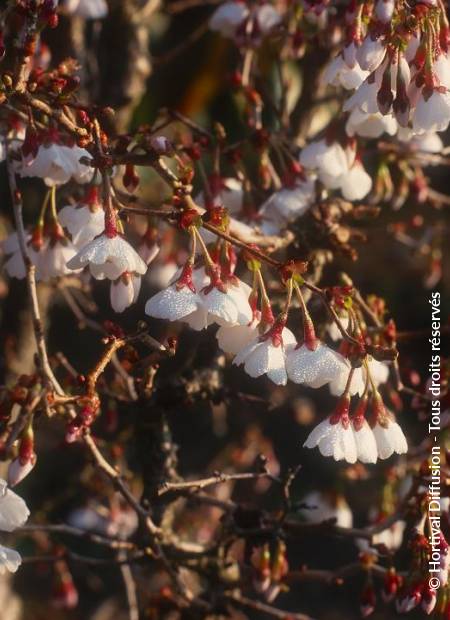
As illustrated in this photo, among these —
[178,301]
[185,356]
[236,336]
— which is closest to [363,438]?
[236,336]

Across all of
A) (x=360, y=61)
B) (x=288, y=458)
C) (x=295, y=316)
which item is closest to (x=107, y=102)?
(x=295, y=316)

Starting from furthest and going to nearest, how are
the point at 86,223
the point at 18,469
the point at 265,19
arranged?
1. the point at 265,19
2. the point at 86,223
3. the point at 18,469

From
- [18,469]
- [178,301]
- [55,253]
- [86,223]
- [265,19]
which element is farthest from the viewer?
[265,19]

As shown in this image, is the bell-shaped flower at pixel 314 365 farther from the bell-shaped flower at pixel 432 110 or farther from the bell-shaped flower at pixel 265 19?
the bell-shaped flower at pixel 265 19

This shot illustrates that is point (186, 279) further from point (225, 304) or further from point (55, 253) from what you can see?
point (55, 253)

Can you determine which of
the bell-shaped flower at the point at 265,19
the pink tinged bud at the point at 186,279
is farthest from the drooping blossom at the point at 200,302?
the bell-shaped flower at the point at 265,19

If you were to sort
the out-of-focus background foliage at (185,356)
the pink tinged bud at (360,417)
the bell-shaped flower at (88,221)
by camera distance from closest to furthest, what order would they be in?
the pink tinged bud at (360,417) → the bell-shaped flower at (88,221) → the out-of-focus background foliage at (185,356)

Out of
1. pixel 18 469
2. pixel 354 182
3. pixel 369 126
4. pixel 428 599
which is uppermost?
pixel 369 126
